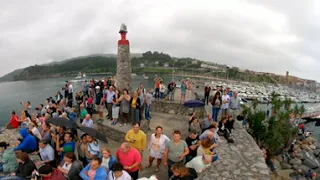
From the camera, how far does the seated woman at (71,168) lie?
13.7 feet

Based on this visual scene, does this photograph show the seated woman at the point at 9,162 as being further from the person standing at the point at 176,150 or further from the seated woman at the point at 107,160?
the person standing at the point at 176,150

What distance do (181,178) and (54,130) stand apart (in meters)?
4.46

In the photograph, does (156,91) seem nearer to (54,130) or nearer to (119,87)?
(119,87)

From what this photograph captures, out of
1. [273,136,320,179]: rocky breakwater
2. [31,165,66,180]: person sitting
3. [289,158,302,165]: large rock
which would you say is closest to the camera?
[31,165,66,180]: person sitting

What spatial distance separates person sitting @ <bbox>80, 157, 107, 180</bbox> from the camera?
3.96 meters

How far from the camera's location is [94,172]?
13.2 ft

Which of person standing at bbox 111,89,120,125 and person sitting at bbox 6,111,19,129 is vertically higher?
person standing at bbox 111,89,120,125

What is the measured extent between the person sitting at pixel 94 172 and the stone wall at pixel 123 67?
5845 millimetres

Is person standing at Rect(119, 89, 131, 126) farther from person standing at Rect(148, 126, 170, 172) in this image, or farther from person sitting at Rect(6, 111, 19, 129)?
person sitting at Rect(6, 111, 19, 129)

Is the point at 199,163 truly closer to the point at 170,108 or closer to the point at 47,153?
the point at 47,153

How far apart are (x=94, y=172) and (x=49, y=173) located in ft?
2.72

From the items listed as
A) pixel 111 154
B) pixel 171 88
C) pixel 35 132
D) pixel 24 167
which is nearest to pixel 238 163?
pixel 111 154

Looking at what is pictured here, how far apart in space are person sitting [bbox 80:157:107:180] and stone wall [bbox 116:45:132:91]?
230 inches

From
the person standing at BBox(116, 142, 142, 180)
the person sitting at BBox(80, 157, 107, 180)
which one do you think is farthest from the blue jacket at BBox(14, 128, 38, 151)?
the person standing at BBox(116, 142, 142, 180)
